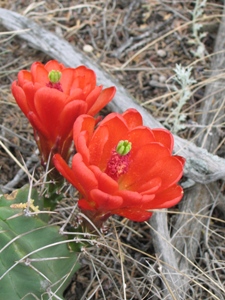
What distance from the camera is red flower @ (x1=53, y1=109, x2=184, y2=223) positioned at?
1.04m

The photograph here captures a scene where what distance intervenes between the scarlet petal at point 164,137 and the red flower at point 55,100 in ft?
0.63

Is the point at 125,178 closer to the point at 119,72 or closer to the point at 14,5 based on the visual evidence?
the point at 119,72

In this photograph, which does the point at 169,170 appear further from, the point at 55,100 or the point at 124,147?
the point at 55,100

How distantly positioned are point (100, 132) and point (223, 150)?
888 millimetres

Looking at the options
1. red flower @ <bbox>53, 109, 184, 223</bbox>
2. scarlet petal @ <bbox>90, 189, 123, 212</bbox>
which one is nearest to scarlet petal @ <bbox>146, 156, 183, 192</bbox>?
red flower @ <bbox>53, 109, 184, 223</bbox>

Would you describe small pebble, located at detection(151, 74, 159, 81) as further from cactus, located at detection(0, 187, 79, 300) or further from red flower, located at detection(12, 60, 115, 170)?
cactus, located at detection(0, 187, 79, 300)

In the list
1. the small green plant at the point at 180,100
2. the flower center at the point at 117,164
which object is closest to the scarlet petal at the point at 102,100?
the flower center at the point at 117,164

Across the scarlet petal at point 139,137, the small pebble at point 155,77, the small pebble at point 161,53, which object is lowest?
the small pebble at point 155,77

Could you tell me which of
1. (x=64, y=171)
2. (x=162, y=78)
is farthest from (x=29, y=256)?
(x=162, y=78)

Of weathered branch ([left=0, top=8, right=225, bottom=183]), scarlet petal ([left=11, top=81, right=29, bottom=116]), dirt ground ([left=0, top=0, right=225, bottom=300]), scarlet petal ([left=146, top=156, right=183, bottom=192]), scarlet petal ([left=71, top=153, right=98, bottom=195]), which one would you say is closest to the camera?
scarlet petal ([left=71, top=153, right=98, bottom=195])

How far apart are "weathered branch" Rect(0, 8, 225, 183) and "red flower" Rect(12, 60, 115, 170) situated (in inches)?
21.2

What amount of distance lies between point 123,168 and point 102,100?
267 millimetres

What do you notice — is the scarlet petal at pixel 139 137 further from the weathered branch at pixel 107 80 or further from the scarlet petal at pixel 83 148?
the weathered branch at pixel 107 80

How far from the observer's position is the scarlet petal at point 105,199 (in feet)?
3.36
